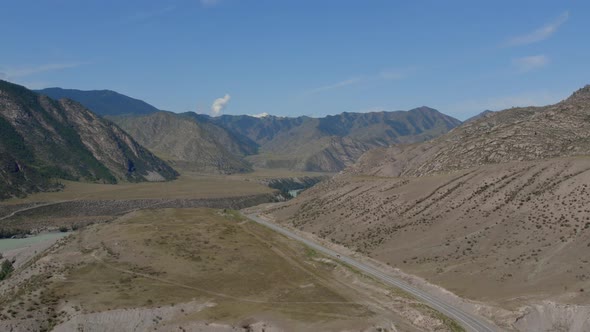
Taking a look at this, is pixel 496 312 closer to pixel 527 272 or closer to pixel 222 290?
pixel 527 272

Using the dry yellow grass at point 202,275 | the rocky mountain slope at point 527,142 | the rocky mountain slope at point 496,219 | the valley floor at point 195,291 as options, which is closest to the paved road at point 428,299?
the rocky mountain slope at point 496,219

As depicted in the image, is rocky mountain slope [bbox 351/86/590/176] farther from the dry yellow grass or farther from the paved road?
the dry yellow grass

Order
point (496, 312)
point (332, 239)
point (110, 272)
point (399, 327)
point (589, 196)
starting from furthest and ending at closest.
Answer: point (332, 239) < point (589, 196) < point (110, 272) < point (496, 312) < point (399, 327)

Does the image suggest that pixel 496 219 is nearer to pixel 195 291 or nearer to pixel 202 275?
pixel 202 275

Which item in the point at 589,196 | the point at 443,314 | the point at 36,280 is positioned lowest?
the point at 443,314

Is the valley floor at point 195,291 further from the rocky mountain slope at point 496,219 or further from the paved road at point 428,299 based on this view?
the rocky mountain slope at point 496,219

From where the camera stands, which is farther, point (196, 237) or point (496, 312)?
point (196, 237)

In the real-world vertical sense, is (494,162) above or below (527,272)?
above

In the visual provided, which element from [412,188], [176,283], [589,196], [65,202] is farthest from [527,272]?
[65,202]

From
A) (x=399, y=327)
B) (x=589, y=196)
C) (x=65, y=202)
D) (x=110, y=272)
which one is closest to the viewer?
(x=399, y=327)
